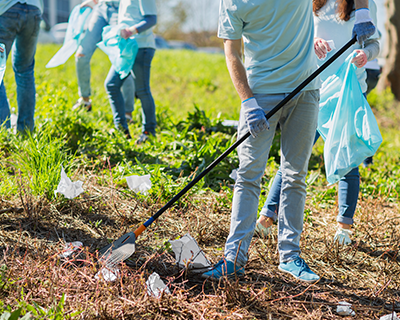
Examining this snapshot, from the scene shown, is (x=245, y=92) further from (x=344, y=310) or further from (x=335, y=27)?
(x=344, y=310)

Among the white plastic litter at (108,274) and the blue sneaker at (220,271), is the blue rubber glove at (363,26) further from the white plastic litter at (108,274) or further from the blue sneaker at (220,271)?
the white plastic litter at (108,274)

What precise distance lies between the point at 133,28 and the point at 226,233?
2230 millimetres

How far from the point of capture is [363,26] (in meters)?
2.28

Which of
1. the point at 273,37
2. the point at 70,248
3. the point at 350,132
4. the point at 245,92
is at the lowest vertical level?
the point at 70,248

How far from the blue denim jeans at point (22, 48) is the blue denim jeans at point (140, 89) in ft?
2.69

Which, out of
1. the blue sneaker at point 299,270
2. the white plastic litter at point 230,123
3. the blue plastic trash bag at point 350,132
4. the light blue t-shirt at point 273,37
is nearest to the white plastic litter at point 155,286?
the blue sneaker at point 299,270

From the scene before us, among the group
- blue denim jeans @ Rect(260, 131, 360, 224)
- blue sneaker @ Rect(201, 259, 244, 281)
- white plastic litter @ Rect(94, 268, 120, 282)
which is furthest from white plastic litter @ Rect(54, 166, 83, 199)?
blue denim jeans @ Rect(260, 131, 360, 224)

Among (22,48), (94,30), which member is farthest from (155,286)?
(94,30)

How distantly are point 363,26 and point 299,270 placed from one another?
143 centimetres

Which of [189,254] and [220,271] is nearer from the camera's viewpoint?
[220,271]

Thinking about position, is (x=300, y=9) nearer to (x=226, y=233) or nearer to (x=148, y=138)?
(x=226, y=233)

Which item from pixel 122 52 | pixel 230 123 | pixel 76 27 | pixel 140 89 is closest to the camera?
pixel 122 52

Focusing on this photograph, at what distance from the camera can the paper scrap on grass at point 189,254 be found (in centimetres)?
224

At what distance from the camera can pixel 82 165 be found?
3514 mm
